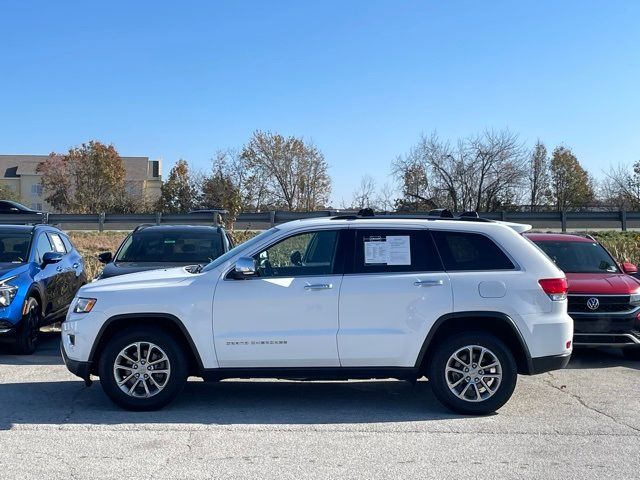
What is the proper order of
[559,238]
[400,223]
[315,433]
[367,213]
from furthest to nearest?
1. [559,238]
2. [367,213]
3. [400,223]
4. [315,433]

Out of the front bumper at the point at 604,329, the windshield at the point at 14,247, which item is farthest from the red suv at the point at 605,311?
the windshield at the point at 14,247

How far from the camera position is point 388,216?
22.9 ft

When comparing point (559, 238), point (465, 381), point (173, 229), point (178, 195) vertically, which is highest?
point (178, 195)

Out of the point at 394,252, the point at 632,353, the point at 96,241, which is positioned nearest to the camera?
the point at 394,252

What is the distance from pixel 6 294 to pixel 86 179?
41.7 metres

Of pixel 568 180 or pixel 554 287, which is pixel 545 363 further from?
pixel 568 180

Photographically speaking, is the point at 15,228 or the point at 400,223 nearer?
the point at 400,223

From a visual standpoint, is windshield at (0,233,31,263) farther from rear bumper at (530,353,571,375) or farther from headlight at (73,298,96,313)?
rear bumper at (530,353,571,375)

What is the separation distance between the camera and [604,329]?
8766 millimetres

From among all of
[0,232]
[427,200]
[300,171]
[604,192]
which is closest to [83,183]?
[300,171]

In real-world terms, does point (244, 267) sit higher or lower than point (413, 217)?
lower

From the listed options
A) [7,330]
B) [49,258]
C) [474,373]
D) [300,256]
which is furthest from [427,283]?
[49,258]

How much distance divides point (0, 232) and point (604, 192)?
37.2m

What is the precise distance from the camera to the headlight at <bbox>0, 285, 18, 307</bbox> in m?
8.81
